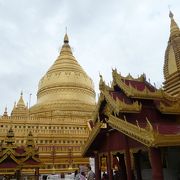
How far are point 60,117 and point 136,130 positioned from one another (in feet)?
97.7

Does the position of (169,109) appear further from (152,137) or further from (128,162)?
(152,137)

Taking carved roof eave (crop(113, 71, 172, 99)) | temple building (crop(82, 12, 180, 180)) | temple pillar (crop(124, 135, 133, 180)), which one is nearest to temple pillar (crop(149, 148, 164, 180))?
temple building (crop(82, 12, 180, 180))

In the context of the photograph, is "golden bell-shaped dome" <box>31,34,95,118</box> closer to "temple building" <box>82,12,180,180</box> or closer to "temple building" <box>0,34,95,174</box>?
"temple building" <box>0,34,95,174</box>

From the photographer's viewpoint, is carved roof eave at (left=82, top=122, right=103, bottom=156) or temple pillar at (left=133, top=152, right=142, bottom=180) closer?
temple pillar at (left=133, top=152, right=142, bottom=180)

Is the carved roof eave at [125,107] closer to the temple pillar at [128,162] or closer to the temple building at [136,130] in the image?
the temple building at [136,130]

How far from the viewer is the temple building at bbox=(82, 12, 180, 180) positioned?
8.91 meters

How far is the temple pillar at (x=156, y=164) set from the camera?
8.62 meters

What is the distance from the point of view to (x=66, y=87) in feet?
146

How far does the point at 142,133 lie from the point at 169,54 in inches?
714

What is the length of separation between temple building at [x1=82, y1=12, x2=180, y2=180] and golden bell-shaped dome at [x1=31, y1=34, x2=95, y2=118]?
26.9 metres

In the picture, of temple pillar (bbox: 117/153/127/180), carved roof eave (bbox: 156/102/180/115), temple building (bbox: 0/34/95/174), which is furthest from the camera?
temple building (bbox: 0/34/95/174)

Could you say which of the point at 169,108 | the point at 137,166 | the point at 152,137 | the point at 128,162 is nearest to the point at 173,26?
the point at 169,108

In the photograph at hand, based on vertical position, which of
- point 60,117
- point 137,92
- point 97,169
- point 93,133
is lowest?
point 97,169

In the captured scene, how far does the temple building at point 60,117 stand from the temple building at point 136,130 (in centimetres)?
1807
